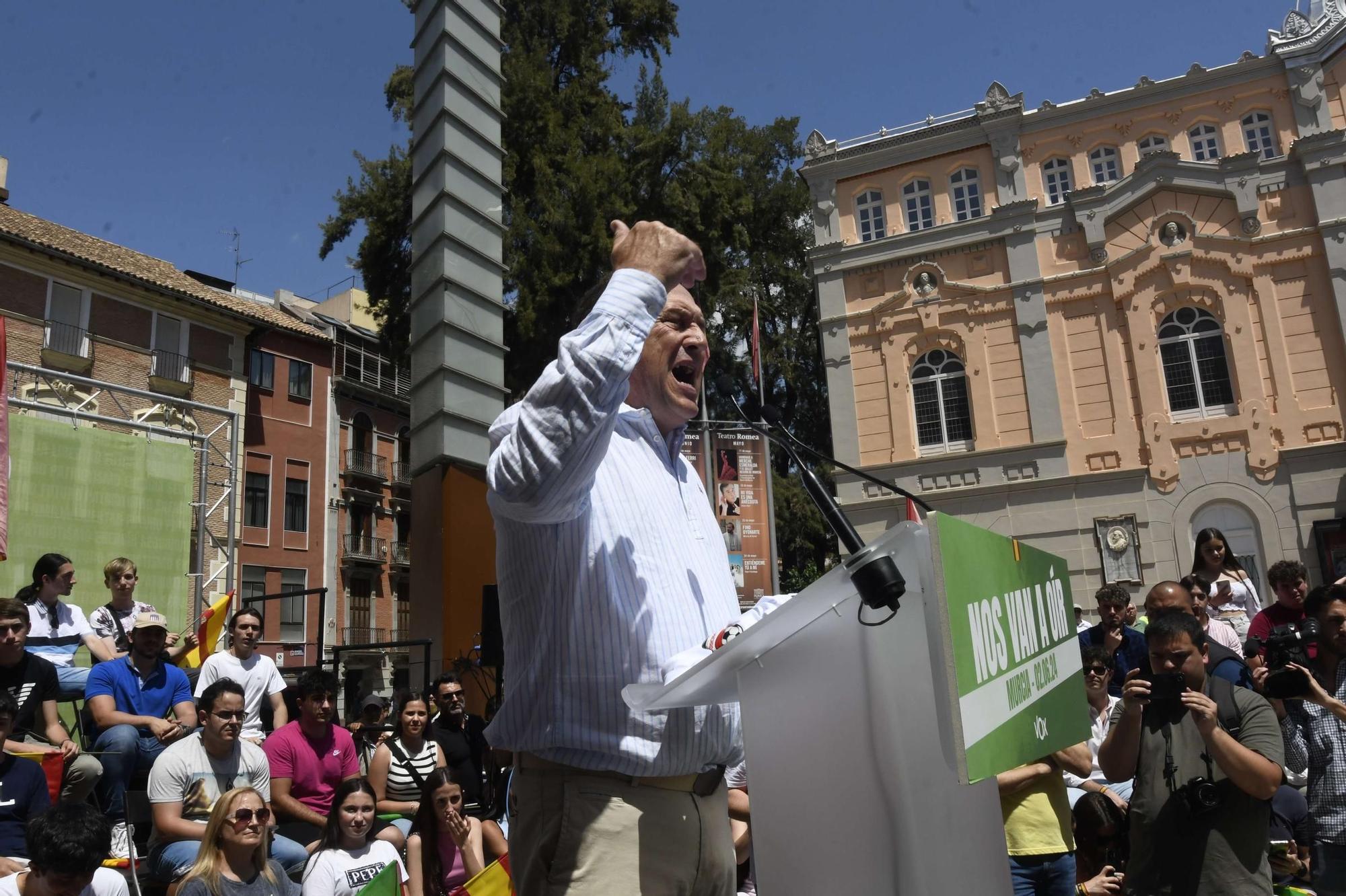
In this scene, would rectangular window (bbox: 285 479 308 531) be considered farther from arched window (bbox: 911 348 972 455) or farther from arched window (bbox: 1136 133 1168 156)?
arched window (bbox: 1136 133 1168 156)

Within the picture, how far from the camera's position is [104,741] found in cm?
621

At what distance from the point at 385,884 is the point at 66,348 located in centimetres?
2360

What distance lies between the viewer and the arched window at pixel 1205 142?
70.5 ft

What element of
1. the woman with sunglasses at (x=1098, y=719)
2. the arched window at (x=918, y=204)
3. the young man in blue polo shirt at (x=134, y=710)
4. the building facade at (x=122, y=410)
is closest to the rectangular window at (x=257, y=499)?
the building facade at (x=122, y=410)

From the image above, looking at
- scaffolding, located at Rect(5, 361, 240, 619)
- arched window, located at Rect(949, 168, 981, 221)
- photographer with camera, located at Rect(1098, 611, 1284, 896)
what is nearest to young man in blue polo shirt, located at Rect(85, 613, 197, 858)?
photographer with camera, located at Rect(1098, 611, 1284, 896)

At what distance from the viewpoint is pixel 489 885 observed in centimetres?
555

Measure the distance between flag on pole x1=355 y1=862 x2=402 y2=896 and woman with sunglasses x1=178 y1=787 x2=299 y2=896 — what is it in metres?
0.47

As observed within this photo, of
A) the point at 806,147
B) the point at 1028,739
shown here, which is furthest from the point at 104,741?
the point at 806,147

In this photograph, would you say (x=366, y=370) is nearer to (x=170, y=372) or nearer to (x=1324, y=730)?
(x=170, y=372)

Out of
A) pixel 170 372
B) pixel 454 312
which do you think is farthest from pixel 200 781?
pixel 170 372

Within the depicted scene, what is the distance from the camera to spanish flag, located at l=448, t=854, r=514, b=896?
5.52m

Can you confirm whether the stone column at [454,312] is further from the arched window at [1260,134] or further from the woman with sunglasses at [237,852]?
the arched window at [1260,134]

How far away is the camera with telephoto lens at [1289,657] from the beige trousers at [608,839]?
3392 millimetres

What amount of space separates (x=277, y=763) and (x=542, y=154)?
14673 mm
